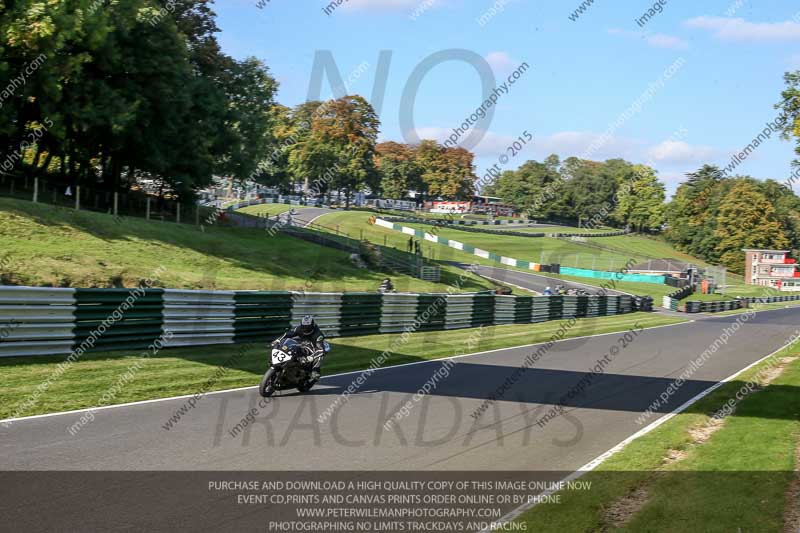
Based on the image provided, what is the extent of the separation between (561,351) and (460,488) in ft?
47.5

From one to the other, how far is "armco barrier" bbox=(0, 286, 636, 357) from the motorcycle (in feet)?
13.1

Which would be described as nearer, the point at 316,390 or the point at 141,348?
the point at 316,390

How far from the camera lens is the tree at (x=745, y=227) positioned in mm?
113812

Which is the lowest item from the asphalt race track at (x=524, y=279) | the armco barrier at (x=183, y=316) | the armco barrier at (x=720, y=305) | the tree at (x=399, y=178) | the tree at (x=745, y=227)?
the armco barrier at (x=720, y=305)

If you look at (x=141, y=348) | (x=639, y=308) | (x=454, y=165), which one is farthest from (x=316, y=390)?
(x=454, y=165)

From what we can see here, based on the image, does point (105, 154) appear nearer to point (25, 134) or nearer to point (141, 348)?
point (25, 134)

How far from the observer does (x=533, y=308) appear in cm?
3272

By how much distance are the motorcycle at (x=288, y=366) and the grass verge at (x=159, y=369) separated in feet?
3.70

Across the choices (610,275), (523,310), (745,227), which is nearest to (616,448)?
(523,310)

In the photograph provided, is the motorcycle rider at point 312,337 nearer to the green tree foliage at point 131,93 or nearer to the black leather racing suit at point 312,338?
the black leather racing suit at point 312,338

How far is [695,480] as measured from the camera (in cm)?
760

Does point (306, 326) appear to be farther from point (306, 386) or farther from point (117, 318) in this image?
point (117, 318)

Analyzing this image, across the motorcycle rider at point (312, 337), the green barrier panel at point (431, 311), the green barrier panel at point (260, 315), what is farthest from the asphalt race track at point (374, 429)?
the green barrier panel at point (431, 311)

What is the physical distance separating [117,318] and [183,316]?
5.44 feet
